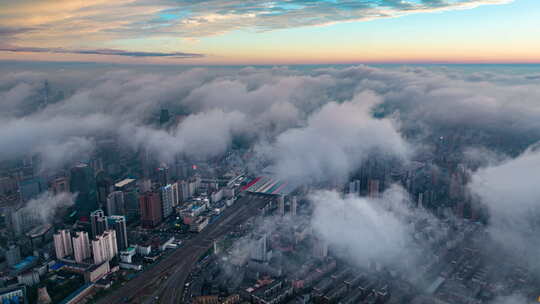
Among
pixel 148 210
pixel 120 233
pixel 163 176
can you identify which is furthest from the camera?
pixel 163 176

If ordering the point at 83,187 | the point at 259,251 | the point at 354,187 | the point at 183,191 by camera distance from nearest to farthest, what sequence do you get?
1. the point at 259,251
2. the point at 354,187
3. the point at 83,187
4. the point at 183,191

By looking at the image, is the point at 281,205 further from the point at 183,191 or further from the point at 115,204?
the point at 115,204

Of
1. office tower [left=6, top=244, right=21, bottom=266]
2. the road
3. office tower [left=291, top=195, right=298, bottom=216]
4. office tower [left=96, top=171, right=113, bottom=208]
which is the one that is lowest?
the road

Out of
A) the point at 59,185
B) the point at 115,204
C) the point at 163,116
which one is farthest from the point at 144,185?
the point at 163,116

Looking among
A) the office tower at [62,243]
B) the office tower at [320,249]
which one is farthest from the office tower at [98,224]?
the office tower at [320,249]

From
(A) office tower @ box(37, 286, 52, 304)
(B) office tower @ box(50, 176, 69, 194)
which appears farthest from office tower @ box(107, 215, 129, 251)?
(B) office tower @ box(50, 176, 69, 194)

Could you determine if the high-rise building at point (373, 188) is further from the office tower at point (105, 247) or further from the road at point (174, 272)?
the office tower at point (105, 247)

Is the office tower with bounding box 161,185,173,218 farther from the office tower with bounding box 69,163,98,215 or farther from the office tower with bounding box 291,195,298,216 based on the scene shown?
the office tower with bounding box 291,195,298,216
